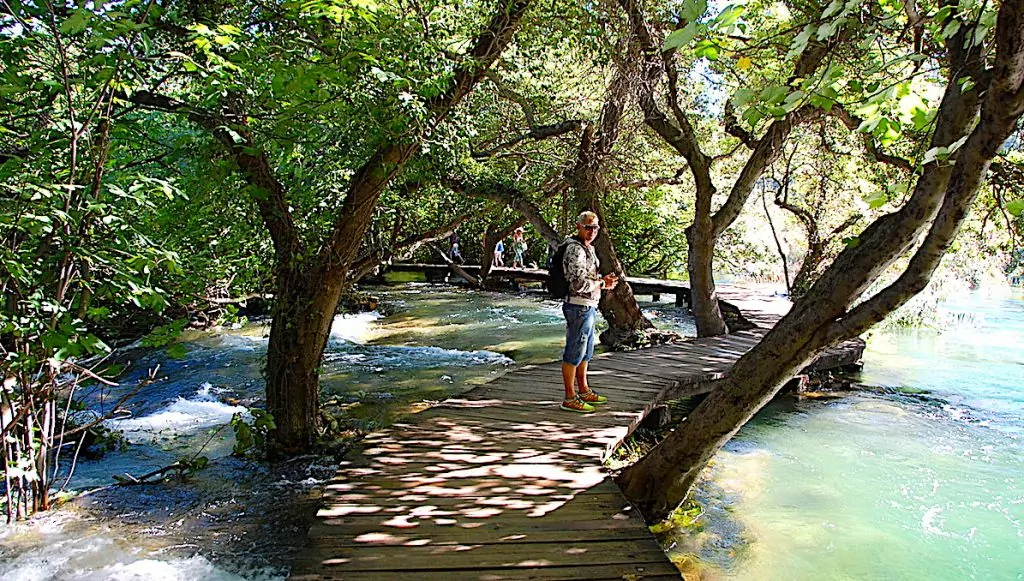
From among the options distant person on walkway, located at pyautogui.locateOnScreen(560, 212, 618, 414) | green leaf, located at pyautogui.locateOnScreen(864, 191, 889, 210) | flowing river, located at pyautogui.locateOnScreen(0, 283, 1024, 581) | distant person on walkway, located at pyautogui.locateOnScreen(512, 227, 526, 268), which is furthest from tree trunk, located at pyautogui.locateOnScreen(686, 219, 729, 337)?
distant person on walkway, located at pyautogui.locateOnScreen(512, 227, 526, 268)

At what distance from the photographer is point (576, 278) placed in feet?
19.8

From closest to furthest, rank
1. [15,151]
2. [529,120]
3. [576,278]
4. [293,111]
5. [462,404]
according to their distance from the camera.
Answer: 1. [15,151]
2. [293,111]
3. [576,278]
4. [462,404]
5. [529,120]

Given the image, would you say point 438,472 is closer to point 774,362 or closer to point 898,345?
point 774,362

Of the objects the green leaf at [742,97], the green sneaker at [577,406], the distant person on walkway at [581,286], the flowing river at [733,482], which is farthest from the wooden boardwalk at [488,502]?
the green leaf at [742,97]

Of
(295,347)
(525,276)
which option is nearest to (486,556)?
(295,347)

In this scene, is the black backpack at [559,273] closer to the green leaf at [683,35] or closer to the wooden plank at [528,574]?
the wooden plank at [528,574]

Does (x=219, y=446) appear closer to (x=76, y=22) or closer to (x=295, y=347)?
(x=295, y=347)

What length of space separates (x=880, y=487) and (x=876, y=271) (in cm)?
392

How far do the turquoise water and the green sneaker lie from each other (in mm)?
1435

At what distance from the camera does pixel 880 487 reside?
23.6 feet

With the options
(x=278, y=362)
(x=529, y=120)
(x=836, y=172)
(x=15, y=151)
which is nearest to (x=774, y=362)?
(x=278, y=362)

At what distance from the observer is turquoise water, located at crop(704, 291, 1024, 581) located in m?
5.67

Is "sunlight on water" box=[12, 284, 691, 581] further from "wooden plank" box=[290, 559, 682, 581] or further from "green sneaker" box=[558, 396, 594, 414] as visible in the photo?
"green sneaker" box=[558, 396, 594, 414]

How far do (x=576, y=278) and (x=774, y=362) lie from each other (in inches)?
74.8
